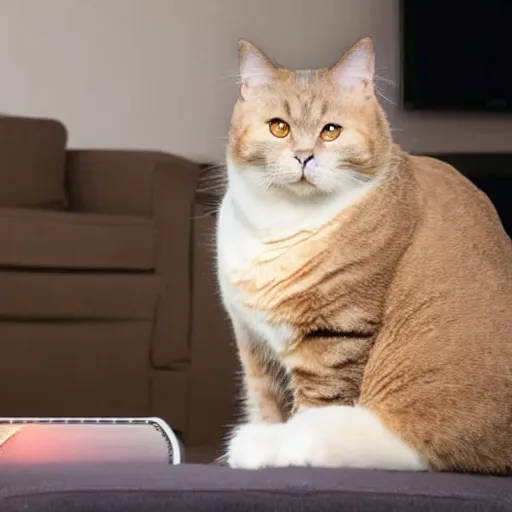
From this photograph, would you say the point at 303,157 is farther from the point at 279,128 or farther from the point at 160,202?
the point at 160,202

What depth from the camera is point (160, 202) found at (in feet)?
8.83

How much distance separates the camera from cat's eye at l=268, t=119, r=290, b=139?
1032mm

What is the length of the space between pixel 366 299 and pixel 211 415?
5.55ft

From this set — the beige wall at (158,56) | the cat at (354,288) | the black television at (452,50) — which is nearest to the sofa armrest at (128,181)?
the beige wall at (158,56)

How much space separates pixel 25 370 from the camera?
2404mm

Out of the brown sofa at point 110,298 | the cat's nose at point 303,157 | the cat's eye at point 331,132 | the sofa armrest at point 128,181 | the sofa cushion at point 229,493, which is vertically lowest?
the brown sofa at point 110,298

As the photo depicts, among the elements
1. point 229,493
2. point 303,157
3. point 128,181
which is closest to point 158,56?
point 128,181

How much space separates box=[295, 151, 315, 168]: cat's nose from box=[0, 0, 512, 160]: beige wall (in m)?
1.98

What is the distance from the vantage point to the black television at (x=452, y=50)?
3166 mm

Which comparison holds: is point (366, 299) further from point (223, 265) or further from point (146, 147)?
point (146, 147)

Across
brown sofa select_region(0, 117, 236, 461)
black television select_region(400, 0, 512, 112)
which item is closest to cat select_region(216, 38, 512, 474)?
brown sofa select_region(0, 117, 236, 461)

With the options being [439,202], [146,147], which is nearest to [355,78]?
[439,202]

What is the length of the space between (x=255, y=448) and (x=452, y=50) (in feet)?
8.55

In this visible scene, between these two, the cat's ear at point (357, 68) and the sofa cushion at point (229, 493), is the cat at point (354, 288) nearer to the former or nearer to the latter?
the cat's ear at point (357, 68)
